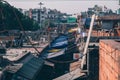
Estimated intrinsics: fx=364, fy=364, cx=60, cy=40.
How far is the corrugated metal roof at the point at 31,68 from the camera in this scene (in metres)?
18.7

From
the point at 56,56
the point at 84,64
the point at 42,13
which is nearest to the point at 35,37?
the point at 56,56

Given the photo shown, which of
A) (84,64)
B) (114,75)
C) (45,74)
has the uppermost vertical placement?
(114,75)

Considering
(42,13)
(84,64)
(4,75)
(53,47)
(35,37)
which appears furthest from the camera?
(42,13)

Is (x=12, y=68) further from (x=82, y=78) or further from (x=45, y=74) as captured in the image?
(x=45, y=74)

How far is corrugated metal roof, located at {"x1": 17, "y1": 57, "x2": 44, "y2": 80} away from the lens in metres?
18.7

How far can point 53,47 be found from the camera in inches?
1437

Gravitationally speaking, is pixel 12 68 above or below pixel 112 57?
below

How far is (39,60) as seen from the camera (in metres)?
27.2

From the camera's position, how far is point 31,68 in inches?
890

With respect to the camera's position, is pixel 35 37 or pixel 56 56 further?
pixel 35 37

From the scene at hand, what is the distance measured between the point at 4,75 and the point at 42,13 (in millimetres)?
97177

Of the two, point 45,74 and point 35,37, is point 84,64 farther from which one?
point 35,37

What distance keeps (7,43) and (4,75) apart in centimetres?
2056

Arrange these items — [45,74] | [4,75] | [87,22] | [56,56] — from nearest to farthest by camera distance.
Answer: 1. [4,75]
2. [45,74]
3. [56,56]
4. [87,22]
